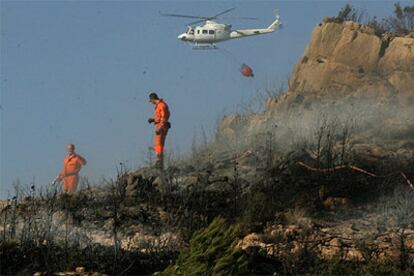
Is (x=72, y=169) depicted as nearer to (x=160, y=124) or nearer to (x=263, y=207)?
(x=160, y=124)

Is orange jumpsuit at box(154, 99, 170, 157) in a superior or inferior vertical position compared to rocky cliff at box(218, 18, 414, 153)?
inferior

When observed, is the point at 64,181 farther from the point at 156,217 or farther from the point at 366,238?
the point at 366,238

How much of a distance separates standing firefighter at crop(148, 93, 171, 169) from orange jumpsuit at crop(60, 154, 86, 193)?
200cm

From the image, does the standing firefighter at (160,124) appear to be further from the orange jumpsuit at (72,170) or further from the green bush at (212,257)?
the green bush at (212,257)

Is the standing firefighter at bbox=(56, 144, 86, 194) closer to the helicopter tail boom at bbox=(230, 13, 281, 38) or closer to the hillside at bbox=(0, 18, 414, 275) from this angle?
the hillside at bbox=(0, 18, 414, 275)

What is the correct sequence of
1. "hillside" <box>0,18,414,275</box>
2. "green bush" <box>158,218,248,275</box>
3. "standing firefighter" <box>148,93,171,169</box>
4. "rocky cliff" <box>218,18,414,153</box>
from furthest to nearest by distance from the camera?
"rocky cliff" <box>218,18,414,153</box> < "standing firefighter" <box>148,93,171,169</box> < "hillside" <box>0,18,414,275</box> < "green bush" <box>158,218,248,275</box>

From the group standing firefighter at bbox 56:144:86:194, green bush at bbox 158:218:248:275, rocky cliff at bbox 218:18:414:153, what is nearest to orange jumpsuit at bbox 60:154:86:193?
standing firefighter at bbox 56:144:86:194

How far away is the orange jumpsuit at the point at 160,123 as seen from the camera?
22.5 meters

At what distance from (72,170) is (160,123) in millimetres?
→ 2515

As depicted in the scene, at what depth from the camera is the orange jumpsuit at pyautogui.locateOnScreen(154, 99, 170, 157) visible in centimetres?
2255

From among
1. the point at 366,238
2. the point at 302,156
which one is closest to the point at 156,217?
the point at 366,238

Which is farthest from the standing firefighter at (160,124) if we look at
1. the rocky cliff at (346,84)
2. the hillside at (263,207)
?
the rocky cliff at (346,84)

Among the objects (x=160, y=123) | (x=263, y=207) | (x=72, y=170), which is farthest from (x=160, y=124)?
(x=263, y=207)

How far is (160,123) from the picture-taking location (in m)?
22.6
